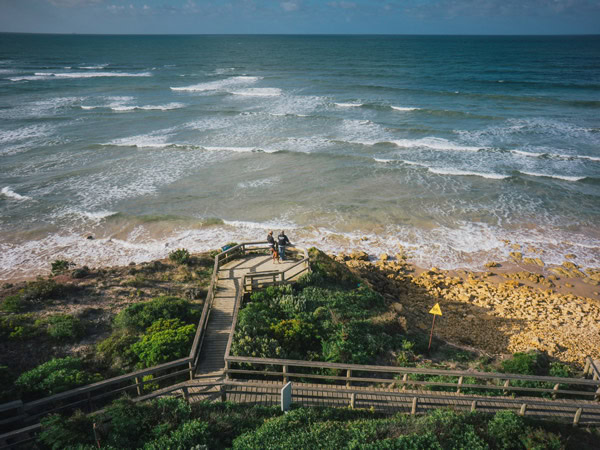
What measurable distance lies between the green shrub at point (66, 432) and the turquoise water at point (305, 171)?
49.0 feet

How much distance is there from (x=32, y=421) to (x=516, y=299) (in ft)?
61.1

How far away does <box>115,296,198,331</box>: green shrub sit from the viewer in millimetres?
12805

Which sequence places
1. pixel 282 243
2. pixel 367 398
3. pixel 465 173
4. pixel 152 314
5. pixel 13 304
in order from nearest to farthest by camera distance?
pixel 367 398, pixel 152 314, pixel 13 304, pixel 282 243, pixel 465 173

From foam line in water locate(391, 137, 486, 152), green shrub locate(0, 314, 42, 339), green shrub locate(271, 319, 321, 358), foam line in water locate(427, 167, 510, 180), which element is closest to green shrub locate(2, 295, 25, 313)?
green shrub locate(0, 314, 42, 339)

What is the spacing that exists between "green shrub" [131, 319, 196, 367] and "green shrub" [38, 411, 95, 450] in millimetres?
2808

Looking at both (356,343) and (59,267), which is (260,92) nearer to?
(59,267)

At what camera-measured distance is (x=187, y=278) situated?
17422 mm

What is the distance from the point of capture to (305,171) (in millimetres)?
32906

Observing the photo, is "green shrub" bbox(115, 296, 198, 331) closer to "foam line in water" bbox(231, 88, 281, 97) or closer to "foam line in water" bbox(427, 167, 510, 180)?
"foam line in water" bbox(427, 167, 510, 180)

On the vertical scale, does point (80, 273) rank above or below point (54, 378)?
below

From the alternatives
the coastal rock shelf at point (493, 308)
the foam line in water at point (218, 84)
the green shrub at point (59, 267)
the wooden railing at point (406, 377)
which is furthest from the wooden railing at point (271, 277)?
the foam line in water at point (218, 84)

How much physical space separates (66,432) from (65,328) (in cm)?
575

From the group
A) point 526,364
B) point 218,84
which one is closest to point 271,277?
point 526,364

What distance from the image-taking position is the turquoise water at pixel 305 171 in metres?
23.9
